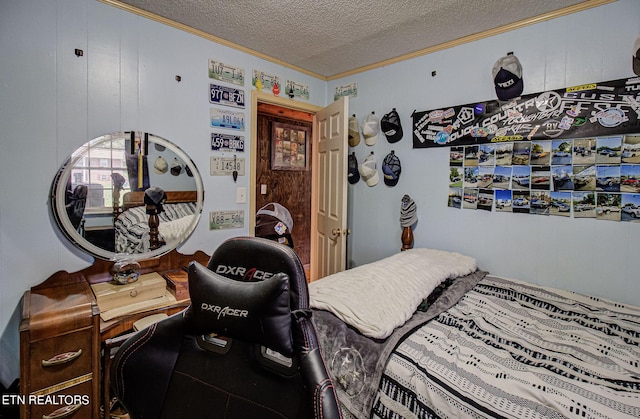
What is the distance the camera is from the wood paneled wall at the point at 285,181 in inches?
162

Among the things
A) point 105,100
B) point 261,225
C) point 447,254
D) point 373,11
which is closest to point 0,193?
point 105,100

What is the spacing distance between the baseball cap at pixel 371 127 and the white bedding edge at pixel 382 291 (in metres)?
1.28

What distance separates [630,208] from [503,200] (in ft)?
2.08

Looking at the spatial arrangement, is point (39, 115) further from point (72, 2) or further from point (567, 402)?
point (567, 402)

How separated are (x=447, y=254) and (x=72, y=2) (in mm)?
2897

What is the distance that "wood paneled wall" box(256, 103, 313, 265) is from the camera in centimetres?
411

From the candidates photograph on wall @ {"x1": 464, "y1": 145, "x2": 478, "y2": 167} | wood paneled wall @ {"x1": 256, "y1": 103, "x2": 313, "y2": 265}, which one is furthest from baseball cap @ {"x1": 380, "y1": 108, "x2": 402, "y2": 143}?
wood paneled wall @ {"x1": 256, "y1": 103, "x2": 313, "y2": 265}

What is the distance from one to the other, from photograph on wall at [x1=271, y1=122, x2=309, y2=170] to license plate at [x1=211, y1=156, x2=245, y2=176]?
1.69 m

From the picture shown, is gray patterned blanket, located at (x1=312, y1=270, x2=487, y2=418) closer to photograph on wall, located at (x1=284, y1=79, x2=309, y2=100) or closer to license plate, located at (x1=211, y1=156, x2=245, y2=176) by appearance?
license plate, located at (x1=211, y1=156, x2=245, y2=176)

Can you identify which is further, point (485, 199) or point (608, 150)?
point (485, 199)

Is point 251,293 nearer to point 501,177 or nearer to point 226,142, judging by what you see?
point 226,142

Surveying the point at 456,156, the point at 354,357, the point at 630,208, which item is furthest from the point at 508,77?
the point at 354,357

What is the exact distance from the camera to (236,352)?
33.4 inches

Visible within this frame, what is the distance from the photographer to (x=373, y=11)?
1.96 m
